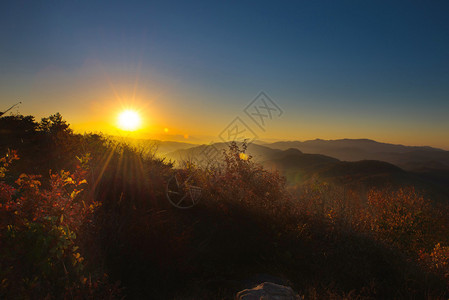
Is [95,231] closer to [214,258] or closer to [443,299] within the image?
[214,258]

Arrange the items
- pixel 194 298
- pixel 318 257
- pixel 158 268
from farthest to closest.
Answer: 1. pixel 318 257
2. pixel 158 268
3. pixel 194 298

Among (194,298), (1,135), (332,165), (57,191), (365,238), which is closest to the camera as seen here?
(57,191)

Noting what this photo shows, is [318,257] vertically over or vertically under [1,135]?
under

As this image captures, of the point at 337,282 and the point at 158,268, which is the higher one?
the point at 158,268

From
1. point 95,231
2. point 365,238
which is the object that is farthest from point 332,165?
point 95,231

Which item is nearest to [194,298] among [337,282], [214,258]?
[214,258]

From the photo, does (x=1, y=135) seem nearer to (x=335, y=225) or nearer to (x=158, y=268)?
(x=158, y=268)

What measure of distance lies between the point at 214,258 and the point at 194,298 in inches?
51.5

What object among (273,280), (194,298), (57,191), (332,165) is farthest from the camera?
(332,165)

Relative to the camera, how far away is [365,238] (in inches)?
265

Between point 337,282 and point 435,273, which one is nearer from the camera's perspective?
point 337,282

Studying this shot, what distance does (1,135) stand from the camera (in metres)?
7.52

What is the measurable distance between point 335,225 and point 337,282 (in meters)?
1.84

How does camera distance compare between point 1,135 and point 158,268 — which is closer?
point 158,268
